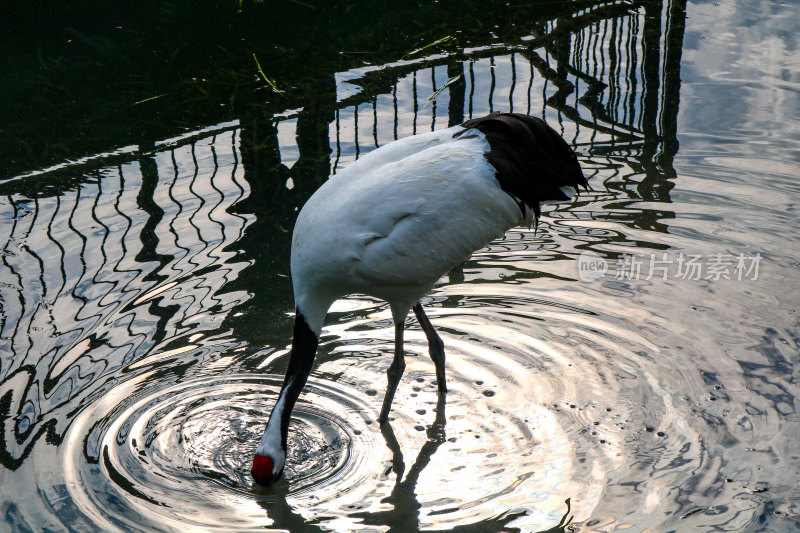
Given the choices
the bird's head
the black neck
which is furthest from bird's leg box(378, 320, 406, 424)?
the bird's head

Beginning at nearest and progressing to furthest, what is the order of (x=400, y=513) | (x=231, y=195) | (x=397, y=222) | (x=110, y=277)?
(x=400, y=513) → (x=397, y=222) → (x=110, y=277) → (x=231, y=195)

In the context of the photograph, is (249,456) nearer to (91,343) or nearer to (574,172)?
(91,343)

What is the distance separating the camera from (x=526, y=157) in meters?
4.58

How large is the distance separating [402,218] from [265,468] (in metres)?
1.24

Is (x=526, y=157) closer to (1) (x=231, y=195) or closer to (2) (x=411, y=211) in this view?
(2) (x=411, y=211)

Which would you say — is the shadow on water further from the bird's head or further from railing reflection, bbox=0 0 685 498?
railing reflection, bbox=0 0 685 498

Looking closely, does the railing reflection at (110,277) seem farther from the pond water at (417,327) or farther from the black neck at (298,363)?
the black neck at (298,363)

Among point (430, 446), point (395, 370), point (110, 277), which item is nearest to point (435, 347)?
point (395, 370)

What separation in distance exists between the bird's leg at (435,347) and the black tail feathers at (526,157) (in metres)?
0.75

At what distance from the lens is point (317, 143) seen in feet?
23.0

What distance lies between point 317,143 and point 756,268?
128 inches

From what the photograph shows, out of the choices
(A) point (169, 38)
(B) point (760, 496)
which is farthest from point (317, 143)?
(B) point (760, 496)

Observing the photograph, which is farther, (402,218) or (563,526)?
(402,218)

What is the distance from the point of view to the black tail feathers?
447 centimetres
